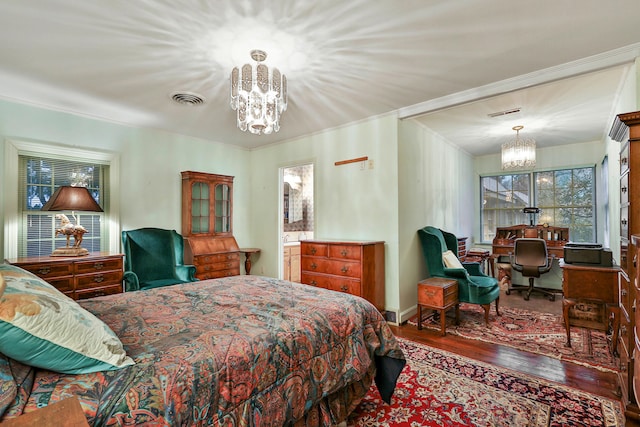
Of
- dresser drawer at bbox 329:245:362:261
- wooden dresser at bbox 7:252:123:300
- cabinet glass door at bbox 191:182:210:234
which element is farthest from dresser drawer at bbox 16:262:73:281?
dresser drawer at bbox 329:245:362:261

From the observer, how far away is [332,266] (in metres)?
3.85

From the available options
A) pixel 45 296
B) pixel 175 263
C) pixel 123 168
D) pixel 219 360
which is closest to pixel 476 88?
pixel 219 360

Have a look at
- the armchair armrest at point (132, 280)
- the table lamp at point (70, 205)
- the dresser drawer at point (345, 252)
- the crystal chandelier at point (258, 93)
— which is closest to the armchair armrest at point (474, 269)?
the dresser drawer at point (345, 252)

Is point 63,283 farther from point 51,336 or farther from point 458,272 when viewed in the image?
point 458,272

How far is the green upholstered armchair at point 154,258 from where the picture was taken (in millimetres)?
3678

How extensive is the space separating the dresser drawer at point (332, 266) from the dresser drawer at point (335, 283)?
62 mm

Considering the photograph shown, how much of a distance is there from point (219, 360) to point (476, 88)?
10.6 feet

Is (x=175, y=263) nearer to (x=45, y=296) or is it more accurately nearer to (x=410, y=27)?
(x=45, y=296)

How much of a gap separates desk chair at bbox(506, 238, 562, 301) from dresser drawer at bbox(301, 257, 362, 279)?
2.98 meters

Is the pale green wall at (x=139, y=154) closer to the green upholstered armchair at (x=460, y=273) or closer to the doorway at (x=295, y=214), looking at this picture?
the doorway at (x=295, y=214)

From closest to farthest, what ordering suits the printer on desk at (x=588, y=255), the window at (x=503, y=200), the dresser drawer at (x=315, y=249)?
the printer on desk at (x=588, y=255)
the dresser drawer at (x=315, y=249)
the window at (x=503, y=200)

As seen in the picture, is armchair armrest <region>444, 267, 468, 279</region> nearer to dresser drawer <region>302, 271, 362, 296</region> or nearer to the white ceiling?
dresser drawer <region>302, 271, 362, 296</region>

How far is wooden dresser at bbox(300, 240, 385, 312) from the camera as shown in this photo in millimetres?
3570

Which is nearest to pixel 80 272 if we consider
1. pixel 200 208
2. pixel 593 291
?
pixel 200 208
